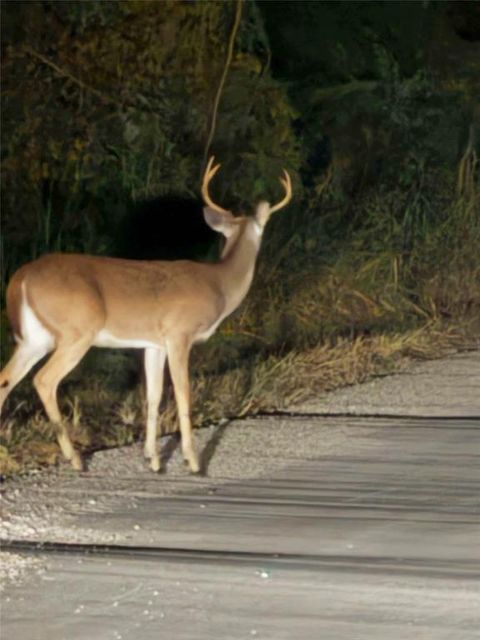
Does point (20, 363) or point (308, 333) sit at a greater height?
point (20, 363)

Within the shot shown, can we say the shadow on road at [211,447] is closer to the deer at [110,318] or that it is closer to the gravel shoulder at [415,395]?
the deer at [110,318]

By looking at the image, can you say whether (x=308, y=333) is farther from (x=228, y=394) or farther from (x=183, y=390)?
(x=183, y=390)

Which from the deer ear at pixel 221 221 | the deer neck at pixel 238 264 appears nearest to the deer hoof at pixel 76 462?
the deer neck at pixel 238 264

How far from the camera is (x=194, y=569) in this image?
740 cm

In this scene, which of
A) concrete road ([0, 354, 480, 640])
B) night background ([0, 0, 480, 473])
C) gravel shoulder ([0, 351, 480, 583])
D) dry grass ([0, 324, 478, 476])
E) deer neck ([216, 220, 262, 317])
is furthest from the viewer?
night background ([0, 0, 480, 473])

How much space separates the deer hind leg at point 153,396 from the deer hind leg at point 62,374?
1.18 feet

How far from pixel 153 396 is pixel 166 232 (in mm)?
4807

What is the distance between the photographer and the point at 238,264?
411 inches

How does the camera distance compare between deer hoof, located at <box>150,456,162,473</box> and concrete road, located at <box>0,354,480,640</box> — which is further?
deer hoof, located at <box>150,456,162,473</box>

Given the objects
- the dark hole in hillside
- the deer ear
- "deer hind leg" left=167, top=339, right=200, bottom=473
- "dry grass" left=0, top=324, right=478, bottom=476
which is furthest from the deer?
the dark hole in hillside

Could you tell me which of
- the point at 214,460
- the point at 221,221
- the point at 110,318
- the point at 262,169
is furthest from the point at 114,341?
the point at 262,169

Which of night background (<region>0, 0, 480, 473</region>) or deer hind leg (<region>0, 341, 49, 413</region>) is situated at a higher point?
deer hind leg (<region>0, 341, 49, 413</region>)

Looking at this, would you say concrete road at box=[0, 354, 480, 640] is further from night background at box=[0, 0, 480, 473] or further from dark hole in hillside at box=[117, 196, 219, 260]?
dark hole in hillside at box=[117, 196, 219, 260]

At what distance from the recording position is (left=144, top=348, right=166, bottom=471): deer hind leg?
9641 millimetres
